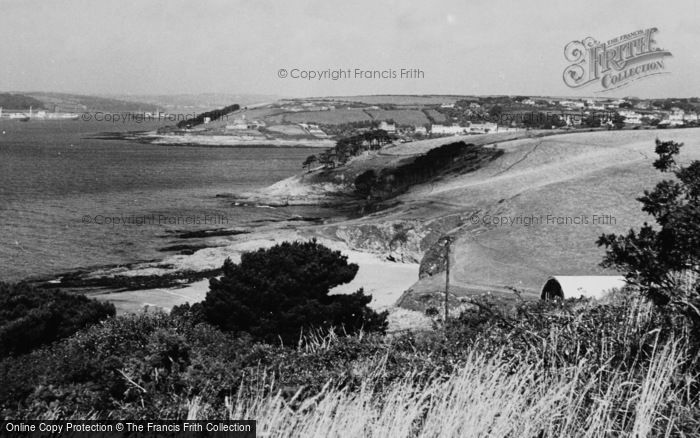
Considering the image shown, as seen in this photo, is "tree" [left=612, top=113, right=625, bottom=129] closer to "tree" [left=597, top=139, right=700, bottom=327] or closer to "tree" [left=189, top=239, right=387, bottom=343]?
"tree" [left=189, top=239, right=387, bottom=343]

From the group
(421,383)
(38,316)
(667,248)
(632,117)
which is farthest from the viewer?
(632,117)

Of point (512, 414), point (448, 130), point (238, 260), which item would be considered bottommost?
point (238, 260)

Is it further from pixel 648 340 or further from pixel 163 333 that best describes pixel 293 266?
pixel 648 340

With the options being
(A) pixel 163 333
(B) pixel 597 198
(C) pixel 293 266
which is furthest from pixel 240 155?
(A) pixel 163 333

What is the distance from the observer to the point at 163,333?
974 centimetres

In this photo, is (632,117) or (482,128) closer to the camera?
(632,117)

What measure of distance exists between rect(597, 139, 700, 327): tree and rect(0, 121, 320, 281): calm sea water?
157 ft

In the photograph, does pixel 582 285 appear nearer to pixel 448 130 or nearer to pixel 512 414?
pixel 512 414

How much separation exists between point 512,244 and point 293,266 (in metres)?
23.1

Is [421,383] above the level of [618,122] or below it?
below

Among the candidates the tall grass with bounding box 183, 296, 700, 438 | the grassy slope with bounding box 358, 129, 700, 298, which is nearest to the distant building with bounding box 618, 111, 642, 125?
the grassy slope with bounding box 358, 129, 700, 298

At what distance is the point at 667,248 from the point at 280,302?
19.5 metres

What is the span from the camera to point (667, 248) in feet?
28.2

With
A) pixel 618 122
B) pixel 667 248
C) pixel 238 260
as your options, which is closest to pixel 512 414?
pixel 667 248
